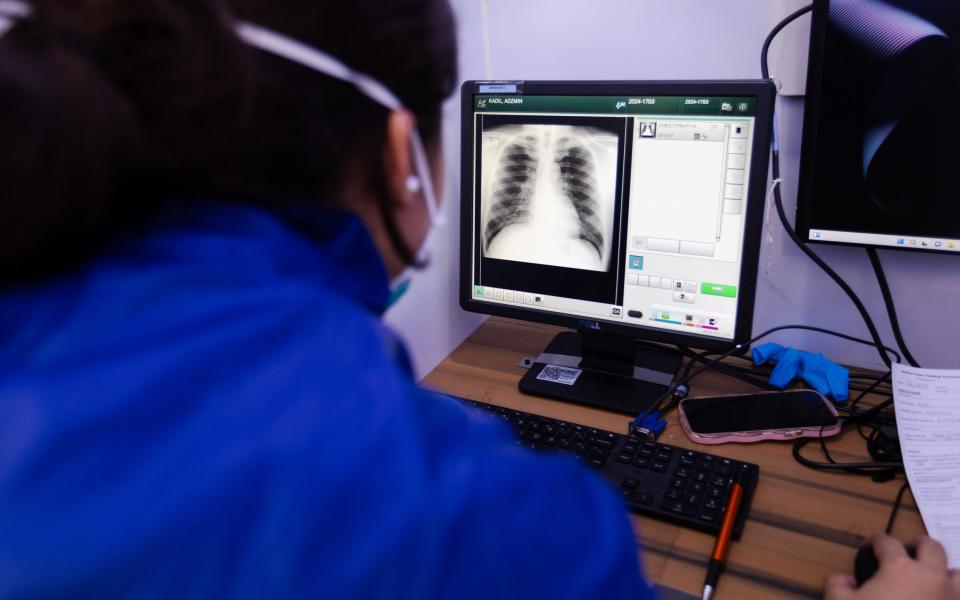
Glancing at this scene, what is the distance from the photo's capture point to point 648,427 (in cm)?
103

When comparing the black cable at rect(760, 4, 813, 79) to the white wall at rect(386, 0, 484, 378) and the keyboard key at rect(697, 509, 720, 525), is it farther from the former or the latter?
the keyboard key at rect(697, 509, 720, 525)

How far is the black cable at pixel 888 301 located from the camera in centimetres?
114

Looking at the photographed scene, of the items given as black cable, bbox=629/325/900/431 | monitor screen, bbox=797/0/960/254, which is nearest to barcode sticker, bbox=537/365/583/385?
black cable, bbox=629/325/900/431

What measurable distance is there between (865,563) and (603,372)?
507mm

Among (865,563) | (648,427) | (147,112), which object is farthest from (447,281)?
(147,112)

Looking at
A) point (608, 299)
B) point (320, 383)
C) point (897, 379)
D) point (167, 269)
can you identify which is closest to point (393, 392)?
point (320, 383)

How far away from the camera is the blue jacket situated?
1.21 ft

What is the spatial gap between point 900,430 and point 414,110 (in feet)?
2.62

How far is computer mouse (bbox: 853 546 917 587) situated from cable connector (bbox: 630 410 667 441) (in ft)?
1.00

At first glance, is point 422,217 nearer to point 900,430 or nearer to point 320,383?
point 320,383

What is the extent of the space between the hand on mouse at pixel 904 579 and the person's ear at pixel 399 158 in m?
0.58

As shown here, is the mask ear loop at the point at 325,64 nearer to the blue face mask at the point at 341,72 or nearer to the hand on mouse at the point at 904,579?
the blue face mask at the point at 341,72

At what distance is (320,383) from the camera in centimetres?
41

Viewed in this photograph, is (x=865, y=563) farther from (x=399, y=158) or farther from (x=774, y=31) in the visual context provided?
(x=774, y=31)
